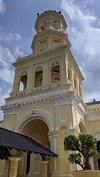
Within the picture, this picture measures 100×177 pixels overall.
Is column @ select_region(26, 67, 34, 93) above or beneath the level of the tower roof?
beneath

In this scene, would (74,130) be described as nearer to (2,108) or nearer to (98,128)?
(98,128)

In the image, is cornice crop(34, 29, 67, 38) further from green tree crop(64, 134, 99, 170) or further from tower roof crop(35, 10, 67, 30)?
green tree crop(64, 134, 99, 170)

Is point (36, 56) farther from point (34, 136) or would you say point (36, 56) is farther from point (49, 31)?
point (34, 136)

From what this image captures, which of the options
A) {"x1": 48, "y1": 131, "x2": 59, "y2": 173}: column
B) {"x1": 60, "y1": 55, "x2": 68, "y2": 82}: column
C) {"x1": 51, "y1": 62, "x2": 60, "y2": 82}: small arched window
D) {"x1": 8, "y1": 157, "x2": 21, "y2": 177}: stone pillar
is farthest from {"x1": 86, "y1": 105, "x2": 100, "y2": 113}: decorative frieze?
{"x1": 8, "y1": 157, "x2": 21, "y2": 177}: stone pillar

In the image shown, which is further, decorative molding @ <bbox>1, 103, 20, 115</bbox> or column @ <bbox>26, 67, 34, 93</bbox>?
column @ <bbox>26, 67, 34, 93</bbox>

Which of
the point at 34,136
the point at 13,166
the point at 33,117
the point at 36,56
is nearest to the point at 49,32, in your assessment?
the point at 36,56

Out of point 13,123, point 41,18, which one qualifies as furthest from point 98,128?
point 41,18

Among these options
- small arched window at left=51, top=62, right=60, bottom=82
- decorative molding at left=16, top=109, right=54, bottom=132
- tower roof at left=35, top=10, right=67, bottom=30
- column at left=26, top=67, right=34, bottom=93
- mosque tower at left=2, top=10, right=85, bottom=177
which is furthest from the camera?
tower roof at left=35, top=10, right=67, bottom=30

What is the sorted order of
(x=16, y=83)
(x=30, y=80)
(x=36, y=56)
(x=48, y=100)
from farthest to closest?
(x=36, y=56) < (x=16, y=83) < (x=30, y=80) < (x=48, y=100)

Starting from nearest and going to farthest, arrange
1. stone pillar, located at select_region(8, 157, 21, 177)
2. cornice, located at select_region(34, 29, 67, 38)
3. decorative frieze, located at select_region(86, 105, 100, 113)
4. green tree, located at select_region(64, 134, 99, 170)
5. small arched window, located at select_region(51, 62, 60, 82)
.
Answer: green tree, located at select_region(64, 134, 99, 170)
stone pillar, located at select_region(8, 157, 21, 177)
decorative frieze, located at select_region(86, 105, 100, 113)
small arched window, located at select_region(51, 62, 60, 82)
cornice, located at select_region(34, 29, 67, 38)

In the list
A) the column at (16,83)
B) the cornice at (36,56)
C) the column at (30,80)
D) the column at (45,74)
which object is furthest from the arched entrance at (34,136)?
the cornice at (36,56)

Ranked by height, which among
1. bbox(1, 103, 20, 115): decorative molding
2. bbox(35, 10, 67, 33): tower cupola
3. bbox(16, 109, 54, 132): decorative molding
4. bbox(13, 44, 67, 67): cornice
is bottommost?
bbox(16, 109, 54, 132): decorative molding

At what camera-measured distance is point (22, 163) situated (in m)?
14.4

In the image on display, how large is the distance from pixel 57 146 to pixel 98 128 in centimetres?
500
